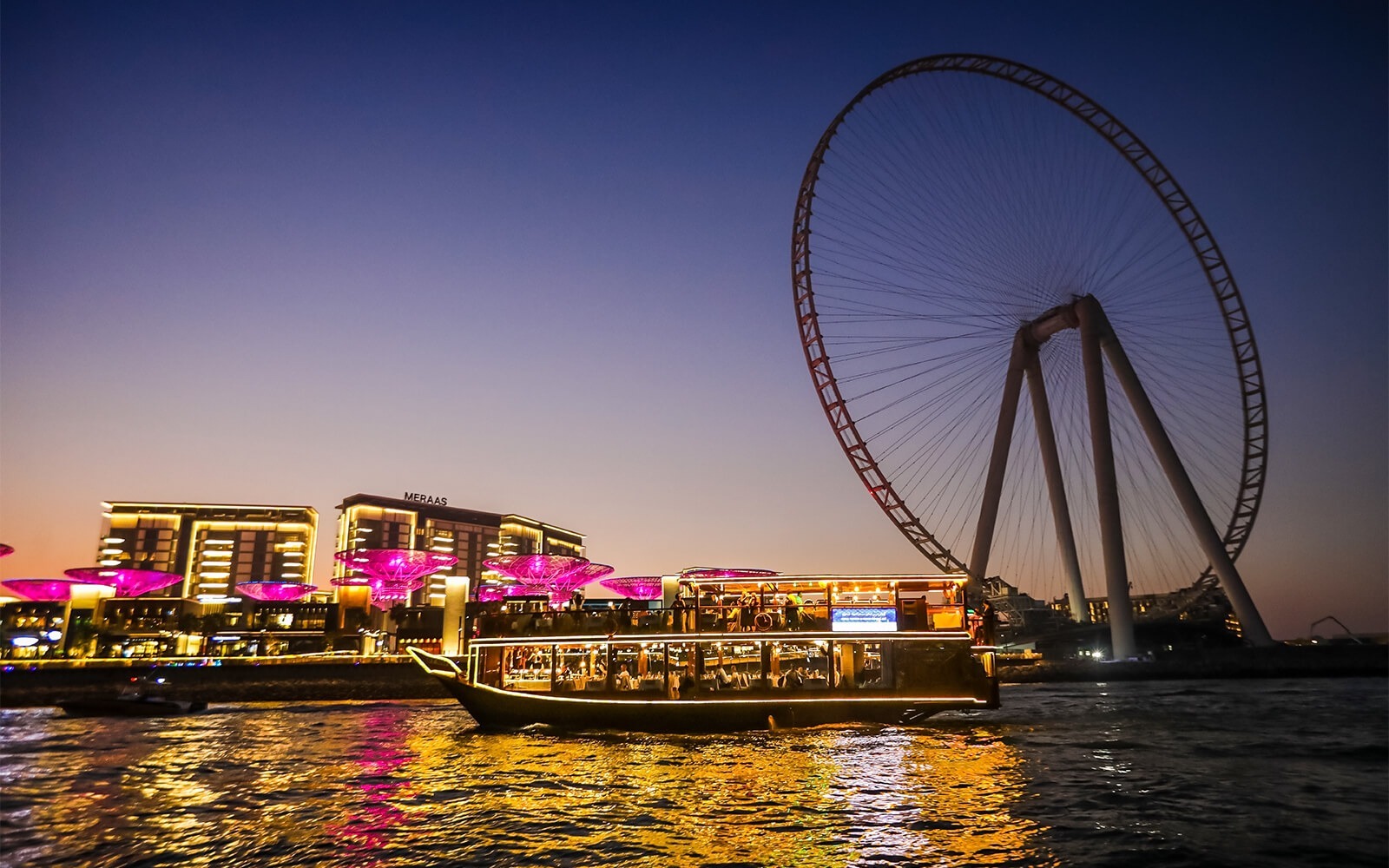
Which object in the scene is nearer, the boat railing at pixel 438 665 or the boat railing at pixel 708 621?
the boat railing at pixel 708 621

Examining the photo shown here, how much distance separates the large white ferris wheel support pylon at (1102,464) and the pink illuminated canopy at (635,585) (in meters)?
56.1

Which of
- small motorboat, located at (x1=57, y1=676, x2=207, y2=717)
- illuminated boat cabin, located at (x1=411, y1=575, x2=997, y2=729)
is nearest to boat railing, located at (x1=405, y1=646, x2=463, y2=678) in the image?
illuminated boat cabin, located at (x1=411, y1=575, x2=997, y2=729)

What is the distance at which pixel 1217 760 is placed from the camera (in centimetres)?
2292

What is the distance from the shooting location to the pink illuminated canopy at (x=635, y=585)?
11231cm

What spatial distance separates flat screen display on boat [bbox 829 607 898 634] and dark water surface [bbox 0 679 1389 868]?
366 centimetres

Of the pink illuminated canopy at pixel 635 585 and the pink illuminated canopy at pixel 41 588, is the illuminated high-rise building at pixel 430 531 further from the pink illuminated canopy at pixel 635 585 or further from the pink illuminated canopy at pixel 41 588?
the pink illuminated canopy at pixel 41 588

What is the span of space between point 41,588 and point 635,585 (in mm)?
65596

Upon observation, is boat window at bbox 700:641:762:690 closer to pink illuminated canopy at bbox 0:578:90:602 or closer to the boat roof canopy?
the boat roof canopy

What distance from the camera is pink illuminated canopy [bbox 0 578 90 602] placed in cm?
9381

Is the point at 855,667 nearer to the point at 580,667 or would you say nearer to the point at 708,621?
the point at 708,621

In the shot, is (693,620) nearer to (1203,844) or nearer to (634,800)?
(634,800)

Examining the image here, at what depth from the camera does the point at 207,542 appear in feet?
513

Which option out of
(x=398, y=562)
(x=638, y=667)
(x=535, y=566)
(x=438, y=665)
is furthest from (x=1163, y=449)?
(x=398, y=562)

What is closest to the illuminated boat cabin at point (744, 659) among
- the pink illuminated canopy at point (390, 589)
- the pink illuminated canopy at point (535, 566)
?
the pink illuminated canopy at point (535, 566)
